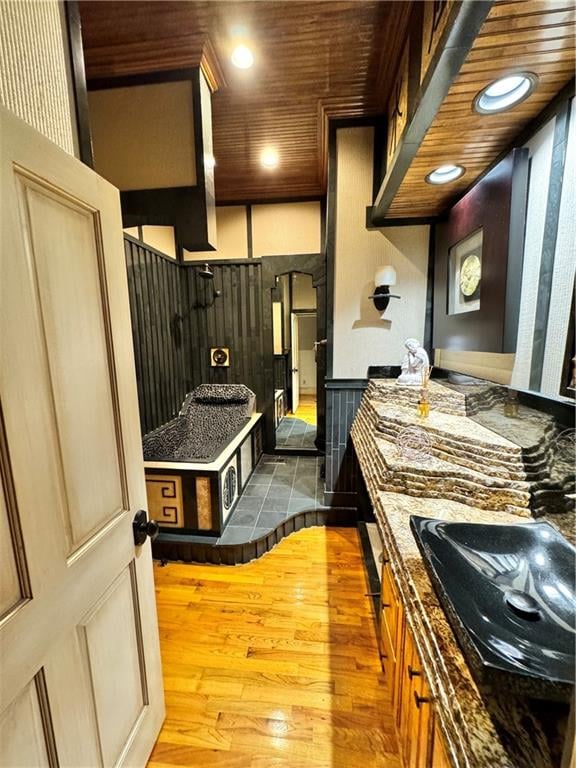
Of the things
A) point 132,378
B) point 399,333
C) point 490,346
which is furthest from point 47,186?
point 399,333

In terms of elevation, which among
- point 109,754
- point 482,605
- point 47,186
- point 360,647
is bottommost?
point 360,647

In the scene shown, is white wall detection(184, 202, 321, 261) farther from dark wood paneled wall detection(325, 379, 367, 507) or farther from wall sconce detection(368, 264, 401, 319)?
dark wood paneled wall detection(325, 379, 367, 507)

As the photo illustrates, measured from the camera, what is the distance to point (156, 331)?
11.1 feet

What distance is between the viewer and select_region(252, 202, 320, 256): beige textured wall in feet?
12.6

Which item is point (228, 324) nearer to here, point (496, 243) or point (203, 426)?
point (203, 426)

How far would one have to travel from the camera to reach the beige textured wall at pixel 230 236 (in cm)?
394

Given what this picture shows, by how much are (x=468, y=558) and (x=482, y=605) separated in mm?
169

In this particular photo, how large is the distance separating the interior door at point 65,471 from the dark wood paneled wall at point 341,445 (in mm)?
1892

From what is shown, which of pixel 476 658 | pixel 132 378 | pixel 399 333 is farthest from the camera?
pixel 399 333

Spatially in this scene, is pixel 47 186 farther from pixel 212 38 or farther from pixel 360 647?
pixel 360 647

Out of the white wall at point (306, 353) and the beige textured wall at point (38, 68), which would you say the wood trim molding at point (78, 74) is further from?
the white wall at point (306, 353)

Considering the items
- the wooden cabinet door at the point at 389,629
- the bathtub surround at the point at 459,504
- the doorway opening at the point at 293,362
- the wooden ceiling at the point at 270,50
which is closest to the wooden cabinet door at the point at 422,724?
the bathtub surround at the point at 459,504

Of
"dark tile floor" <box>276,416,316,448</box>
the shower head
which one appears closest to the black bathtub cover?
"dark tile floor" <box>276,416,316,448</box>

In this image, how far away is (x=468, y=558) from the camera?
0.94 metres
